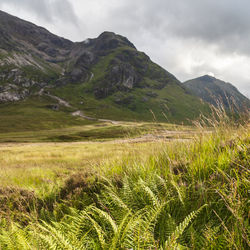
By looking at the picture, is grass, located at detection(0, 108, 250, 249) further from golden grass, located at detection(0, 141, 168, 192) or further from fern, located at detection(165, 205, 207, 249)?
golden grass, located at detection(0, 141, 168, 192)

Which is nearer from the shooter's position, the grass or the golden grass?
the grass

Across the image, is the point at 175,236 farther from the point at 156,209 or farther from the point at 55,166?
the point at 55,166

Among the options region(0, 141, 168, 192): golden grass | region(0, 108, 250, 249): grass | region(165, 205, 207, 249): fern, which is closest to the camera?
region(165, 205, 207, 249): fern

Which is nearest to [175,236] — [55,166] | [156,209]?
[156,209]

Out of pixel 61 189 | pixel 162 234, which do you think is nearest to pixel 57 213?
pixel 61 189

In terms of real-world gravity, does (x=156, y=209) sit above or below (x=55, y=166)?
above

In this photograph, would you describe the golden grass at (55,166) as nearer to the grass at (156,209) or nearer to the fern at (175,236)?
the grass at (156,209)

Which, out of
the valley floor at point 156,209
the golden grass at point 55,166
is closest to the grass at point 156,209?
the valley floor at point 156,209

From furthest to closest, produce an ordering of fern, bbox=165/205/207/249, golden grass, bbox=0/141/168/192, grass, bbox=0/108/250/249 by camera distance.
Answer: golden grass, bbox=0/141/168/192 → grass, bbox=0/108/250/249 → fern, bbox=165/205/207/249

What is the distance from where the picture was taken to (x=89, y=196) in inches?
152

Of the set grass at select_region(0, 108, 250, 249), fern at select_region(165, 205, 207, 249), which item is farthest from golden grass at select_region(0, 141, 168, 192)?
fern at select_region(165, 205, 207, 249)

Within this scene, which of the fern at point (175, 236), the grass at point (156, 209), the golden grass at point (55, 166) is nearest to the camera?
the fern at point (175, 236)

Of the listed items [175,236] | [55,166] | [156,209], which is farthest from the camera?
[55,166]

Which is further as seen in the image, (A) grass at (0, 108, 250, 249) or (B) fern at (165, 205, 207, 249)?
(A) grass at (0, 108, 250, 249)
